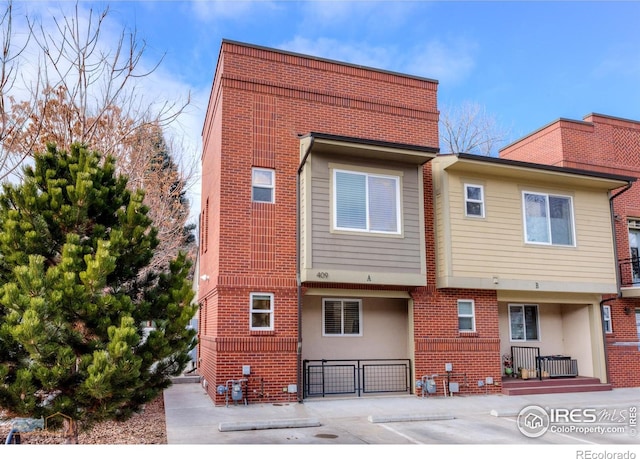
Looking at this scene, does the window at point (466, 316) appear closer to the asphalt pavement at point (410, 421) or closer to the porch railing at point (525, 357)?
the asphalt pavement at point (410, 421)

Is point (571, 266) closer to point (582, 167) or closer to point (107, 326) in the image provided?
point (582, 167)

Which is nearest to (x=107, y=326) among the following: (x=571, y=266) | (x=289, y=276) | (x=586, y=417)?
(x=289, y=276)

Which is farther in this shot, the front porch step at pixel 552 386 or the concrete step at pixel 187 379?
the concrete step at pixel 187 379

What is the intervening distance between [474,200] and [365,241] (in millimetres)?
3497

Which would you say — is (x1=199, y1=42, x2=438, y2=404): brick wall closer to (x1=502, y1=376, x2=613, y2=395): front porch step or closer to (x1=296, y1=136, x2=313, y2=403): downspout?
(x1=296, y1=136, x2=313, y2=403): downspout

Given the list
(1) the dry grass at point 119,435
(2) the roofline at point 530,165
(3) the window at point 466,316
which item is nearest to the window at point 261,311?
(1) the dry grass at point 119,435

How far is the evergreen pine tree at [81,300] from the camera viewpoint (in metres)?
6.25

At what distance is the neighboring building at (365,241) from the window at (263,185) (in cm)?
3

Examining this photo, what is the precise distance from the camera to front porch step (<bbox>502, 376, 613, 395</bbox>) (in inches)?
518

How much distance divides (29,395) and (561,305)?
1456 centimetres

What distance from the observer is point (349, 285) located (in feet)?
40.8

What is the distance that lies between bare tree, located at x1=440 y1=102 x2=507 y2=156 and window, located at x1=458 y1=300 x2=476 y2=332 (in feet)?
65.6

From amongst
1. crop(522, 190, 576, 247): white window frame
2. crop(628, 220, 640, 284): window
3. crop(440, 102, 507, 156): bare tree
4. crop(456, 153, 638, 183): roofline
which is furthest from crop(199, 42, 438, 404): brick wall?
crop(440, 102, 507, 156): bare tree

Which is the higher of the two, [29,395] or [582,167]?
[582,167]
